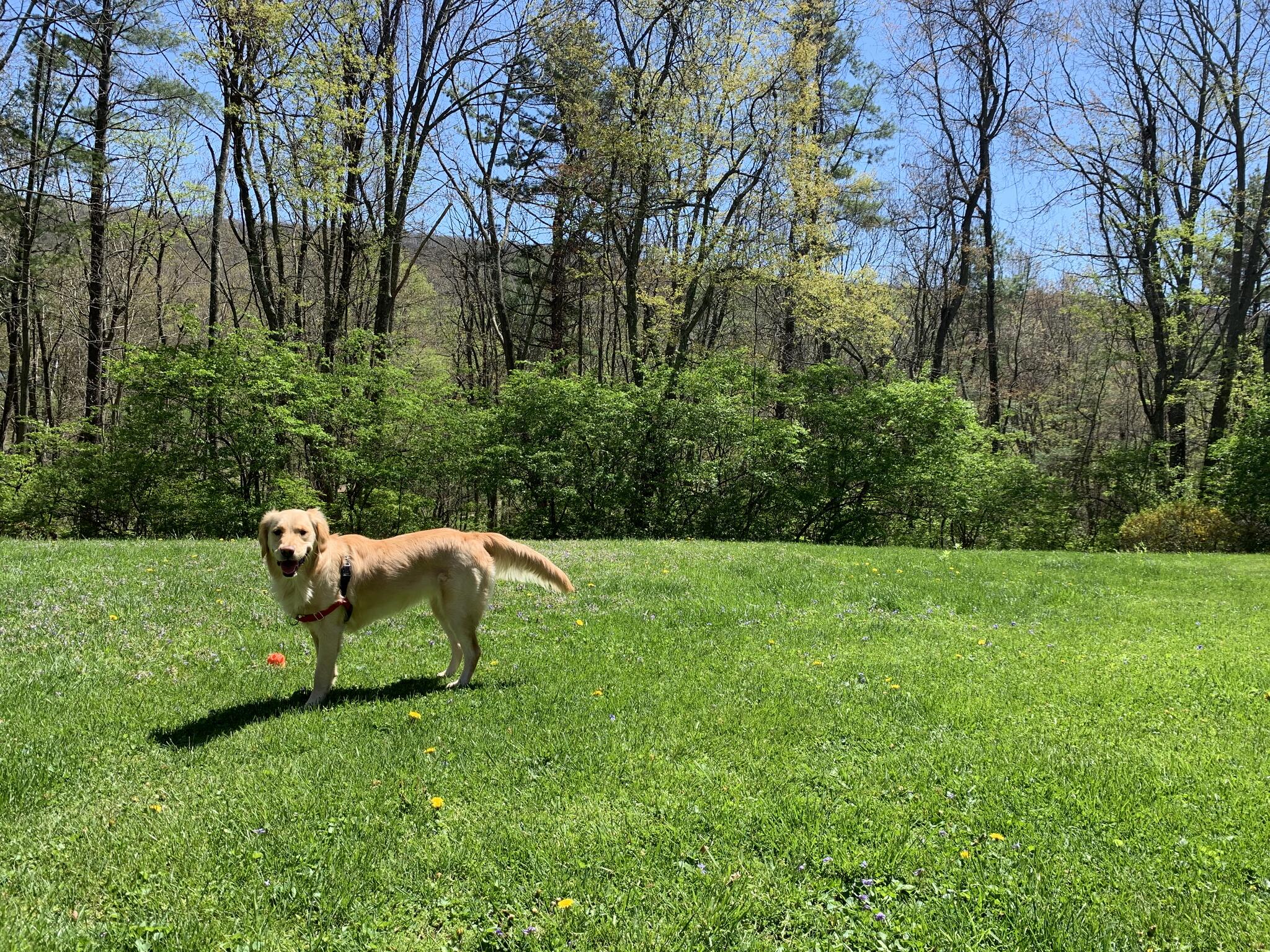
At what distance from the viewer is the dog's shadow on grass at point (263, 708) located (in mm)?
4273

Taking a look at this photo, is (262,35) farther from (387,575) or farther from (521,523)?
(387,575)

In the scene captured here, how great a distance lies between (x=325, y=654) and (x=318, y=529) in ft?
3.02

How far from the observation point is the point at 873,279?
67.3 ft

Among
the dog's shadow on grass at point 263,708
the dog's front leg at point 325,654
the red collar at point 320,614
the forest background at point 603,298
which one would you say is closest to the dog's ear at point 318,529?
the red collar at point 320,614

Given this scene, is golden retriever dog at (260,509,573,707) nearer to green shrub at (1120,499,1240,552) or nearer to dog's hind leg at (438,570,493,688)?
dog's hind leg at (438,570,493,688)

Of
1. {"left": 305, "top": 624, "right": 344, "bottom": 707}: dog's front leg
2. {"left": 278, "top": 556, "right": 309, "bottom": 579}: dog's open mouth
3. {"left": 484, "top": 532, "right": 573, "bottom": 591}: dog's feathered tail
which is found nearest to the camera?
{"left": 278, "top": 556, "right": 309, "bottom": 579}: dog's open mouth

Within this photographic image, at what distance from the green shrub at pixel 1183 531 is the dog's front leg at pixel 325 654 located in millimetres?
18225

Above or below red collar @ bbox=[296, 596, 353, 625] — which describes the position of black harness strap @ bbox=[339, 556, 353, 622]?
above

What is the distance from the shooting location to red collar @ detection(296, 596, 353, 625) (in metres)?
4.86

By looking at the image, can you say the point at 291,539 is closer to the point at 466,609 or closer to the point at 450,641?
the point at 466,609

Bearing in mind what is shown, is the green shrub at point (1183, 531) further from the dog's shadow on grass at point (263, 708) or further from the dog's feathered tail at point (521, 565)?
the dog's shadow on grass at point (263, 708)

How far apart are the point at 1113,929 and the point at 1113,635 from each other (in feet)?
17.8

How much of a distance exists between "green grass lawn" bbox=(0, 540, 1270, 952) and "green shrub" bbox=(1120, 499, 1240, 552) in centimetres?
1247

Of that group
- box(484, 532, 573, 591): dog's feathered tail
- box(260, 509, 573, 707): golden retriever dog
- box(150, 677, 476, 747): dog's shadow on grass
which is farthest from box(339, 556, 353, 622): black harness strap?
box(484, 532, 573, 591): dog's feathered tail
